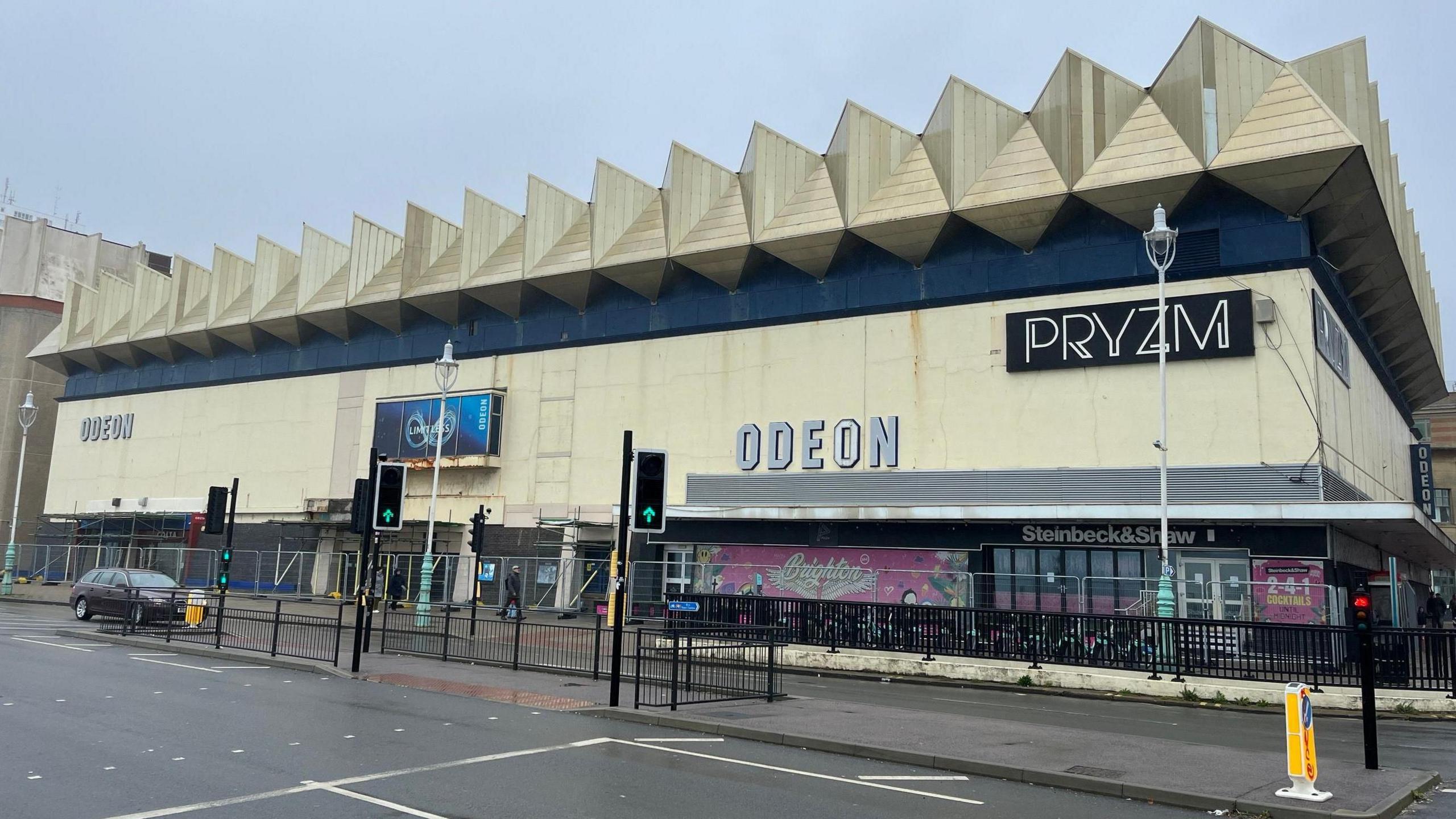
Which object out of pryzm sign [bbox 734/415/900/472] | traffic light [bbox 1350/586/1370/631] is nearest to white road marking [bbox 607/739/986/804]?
traffic light [bbox 1350/586/1370/631]

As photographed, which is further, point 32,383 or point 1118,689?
point 32,383

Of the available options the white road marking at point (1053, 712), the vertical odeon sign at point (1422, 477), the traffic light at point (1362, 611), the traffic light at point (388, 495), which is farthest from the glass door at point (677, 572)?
the vertical odeon sign at point (1422, 477)

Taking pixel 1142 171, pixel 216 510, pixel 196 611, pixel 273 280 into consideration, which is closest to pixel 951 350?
pixel 1142 171

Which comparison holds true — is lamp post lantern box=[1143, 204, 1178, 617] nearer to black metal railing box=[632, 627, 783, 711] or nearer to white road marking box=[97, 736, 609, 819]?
black metal railing box=[632, 627, 783, 711]

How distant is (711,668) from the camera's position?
15938 mm

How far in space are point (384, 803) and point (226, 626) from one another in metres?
17.2

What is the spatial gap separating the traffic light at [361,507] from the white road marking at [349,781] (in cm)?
922

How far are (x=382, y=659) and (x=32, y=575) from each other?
48142mm

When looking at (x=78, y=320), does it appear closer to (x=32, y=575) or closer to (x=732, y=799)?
(x=32, y=575)

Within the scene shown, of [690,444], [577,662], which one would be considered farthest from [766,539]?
[577,662]

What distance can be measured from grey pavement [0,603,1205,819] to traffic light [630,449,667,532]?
2857 mm

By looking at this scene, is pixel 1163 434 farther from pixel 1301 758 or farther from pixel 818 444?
pixel 818 444

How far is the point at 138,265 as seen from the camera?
192 feet

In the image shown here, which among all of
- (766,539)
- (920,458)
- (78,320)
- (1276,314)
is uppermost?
(78,320)
